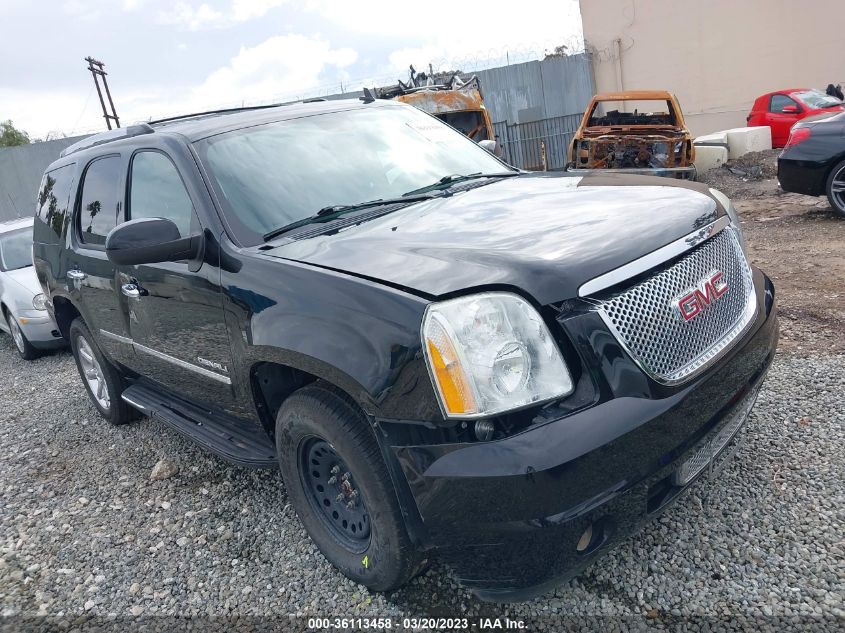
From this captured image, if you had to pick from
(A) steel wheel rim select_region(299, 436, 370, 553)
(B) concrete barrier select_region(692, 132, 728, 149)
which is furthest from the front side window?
(A) steel wheel rim select_region(299, 436, 370, 553)

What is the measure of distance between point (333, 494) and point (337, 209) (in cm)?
128

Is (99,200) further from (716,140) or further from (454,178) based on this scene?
(716,140)

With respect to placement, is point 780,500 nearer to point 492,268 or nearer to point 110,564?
point 492,268

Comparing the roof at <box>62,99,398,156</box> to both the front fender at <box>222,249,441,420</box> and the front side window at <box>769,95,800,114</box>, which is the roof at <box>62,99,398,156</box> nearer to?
the front fender at <box>222,249,441,420</box>

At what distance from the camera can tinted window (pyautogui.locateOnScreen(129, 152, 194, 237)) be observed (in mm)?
3118

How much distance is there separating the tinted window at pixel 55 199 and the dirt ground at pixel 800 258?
4998 mm

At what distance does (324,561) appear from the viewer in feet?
9.36

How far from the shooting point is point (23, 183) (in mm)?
24250

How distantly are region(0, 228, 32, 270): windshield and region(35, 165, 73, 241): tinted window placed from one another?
3.45 metres

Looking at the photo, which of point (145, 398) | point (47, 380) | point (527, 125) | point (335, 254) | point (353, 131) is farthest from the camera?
point (527, 125)

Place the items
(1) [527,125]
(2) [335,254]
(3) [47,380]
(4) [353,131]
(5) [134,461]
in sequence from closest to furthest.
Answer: (2) [335,254] → (4) [353,131] → (5) [134,461] → (3) [47,380] → (1) [527,125]

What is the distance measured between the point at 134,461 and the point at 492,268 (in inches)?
129

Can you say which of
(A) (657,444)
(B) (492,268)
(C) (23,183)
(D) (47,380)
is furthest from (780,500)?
(C) (23,183)

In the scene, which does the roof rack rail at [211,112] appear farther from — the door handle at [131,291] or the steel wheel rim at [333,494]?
the steel wheel rim at [333,494]
